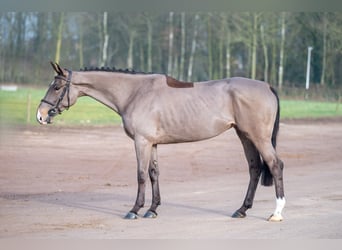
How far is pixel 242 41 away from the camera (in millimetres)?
11508

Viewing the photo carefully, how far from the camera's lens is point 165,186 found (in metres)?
9.32

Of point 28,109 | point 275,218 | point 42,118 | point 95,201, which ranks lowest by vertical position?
point 95,201

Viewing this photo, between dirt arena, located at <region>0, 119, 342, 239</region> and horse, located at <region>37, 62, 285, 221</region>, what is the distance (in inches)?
16.2

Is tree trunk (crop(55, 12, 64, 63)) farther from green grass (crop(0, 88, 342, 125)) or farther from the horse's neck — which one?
the horse's neck

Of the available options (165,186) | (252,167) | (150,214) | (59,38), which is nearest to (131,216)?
(150,214)

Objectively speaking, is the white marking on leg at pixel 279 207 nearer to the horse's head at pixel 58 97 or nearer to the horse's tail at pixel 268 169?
the horse's tail at pixel 268 169

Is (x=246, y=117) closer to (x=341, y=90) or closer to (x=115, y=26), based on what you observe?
(x=341, y=90)

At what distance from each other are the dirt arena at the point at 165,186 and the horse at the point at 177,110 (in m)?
0.41

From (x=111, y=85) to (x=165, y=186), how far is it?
2741 millimetres

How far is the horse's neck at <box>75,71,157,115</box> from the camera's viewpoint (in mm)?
6852

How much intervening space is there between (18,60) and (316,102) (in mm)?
4328

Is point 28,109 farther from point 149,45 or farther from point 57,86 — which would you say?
point 57,86

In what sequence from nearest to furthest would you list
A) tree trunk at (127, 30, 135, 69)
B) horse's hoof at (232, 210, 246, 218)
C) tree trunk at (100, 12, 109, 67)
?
horse's hoof at (232, 210, 246, 218), tree trunk at (100, 12, 109, 67), tree trunk at (127, 30, 135, 69)

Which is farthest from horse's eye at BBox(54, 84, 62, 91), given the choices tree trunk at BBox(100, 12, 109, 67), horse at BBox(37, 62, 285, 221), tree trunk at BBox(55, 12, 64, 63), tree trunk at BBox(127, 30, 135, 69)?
tree trunk at BBox(127, 30, 135, 69)
